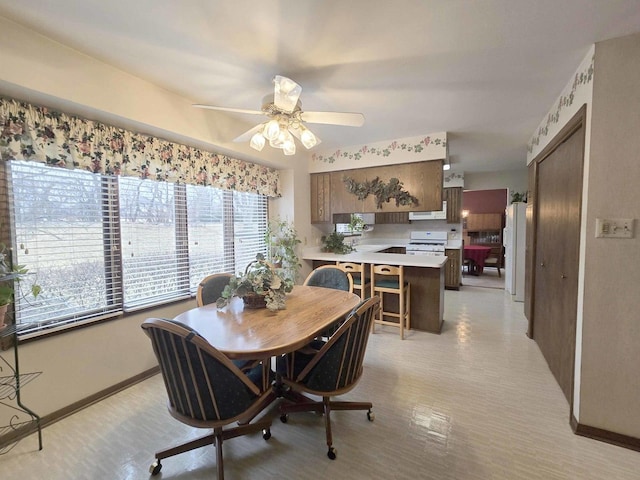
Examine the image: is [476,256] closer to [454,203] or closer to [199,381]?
[454,203]

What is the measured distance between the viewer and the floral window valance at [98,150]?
1.69 metres

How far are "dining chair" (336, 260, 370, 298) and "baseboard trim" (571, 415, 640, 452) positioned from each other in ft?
6.82

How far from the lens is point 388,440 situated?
1.69 metres

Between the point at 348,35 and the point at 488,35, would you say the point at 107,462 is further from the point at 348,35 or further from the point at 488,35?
the point at 488,35

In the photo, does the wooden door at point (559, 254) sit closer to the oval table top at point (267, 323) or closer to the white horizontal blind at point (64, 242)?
the oval table top at point (267, 323)

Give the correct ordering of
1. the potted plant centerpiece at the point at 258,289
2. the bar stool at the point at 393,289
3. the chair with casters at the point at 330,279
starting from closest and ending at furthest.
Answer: the potted plant centerpiece at the point at 258,289
the chair with casters at the point at 330,279
the bar stool at the point at 393,289

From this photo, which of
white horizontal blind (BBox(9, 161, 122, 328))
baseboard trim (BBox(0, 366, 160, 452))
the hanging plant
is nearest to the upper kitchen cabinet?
the hanging plant

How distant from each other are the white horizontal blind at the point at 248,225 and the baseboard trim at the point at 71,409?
59.5 inches

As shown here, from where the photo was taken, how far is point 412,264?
3219mm

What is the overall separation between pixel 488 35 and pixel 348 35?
82 cm

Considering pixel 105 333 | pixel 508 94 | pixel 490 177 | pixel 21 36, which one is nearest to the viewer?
pixel 21 36

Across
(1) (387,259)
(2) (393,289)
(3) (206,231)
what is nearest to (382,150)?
(1) (387,259)

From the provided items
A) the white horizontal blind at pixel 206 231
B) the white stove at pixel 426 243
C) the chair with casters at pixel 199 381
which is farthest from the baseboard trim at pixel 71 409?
the white stove at pixel 426 243

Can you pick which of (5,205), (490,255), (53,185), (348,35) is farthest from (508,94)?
(490,255)
